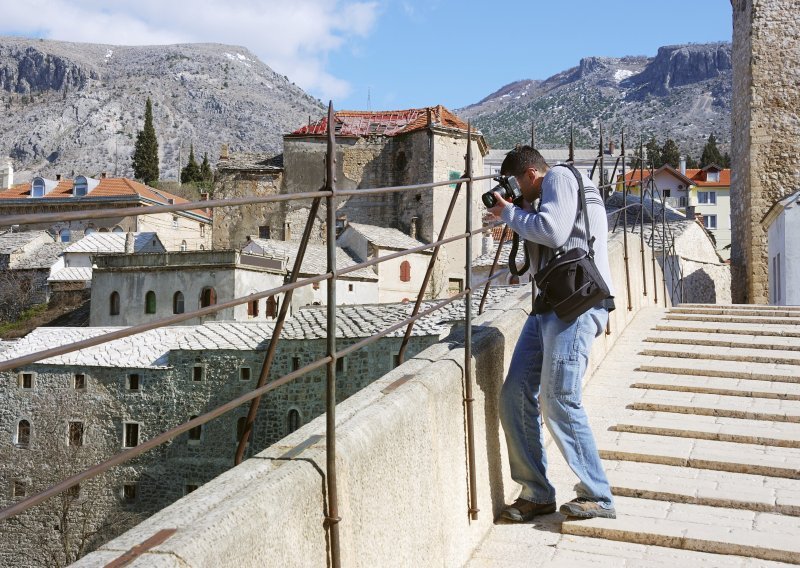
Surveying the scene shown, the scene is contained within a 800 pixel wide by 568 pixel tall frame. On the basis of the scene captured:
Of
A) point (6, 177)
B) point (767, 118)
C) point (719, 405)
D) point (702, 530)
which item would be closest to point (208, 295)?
point (767, 118)

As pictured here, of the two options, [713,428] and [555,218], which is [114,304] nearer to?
[713,428]

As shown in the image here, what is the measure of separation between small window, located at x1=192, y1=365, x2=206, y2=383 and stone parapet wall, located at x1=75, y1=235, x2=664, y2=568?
24522 millimetres

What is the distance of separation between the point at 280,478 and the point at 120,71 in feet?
515

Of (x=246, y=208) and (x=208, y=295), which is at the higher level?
(x=246, y=208)

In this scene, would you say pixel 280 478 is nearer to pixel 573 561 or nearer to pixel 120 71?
pixel 573 561

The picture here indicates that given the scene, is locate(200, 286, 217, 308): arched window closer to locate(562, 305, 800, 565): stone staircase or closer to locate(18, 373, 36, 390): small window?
locate(18, 373, 36, 390): small window

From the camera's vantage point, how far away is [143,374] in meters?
29.0

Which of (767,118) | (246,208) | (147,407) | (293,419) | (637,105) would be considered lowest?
(293,419)

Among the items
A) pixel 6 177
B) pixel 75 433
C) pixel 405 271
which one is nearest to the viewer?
pixel 75 433

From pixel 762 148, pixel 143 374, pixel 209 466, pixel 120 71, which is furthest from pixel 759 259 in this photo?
pixel 120 71

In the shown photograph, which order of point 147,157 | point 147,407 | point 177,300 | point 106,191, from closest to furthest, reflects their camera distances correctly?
point 147,407 < point 177,300 < point 106,191 < point 147,157

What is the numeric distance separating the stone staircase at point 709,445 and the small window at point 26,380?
26.6 m

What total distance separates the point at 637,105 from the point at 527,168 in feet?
468

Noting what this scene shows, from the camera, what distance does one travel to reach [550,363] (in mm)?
3936
